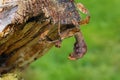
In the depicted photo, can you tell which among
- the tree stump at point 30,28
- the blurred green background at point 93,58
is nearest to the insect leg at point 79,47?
the tree stump at point 30,28

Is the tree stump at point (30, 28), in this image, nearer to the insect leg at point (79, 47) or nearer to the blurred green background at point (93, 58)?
the insect leg at point (79, 47)

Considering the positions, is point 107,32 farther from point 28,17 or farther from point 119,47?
point 28,17

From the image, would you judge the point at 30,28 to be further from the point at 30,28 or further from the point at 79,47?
the point at 79,47

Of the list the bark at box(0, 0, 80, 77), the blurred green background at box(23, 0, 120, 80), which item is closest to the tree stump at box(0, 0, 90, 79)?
the bark at box(0, 0, 80, 77)

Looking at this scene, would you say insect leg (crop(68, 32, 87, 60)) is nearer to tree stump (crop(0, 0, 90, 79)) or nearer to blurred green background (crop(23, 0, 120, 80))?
tree stump (crop(0, 0, 90, 79))

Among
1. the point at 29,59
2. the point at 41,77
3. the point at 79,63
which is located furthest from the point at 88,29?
the point at 29,59

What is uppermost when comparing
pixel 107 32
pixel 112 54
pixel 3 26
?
pixel 107 32
